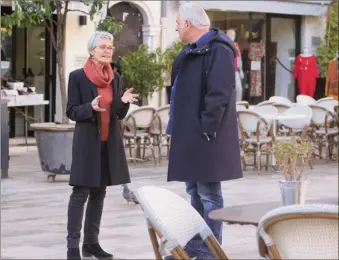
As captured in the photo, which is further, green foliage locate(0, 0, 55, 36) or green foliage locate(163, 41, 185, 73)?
green foliage locate(163, 41, 185, 73)

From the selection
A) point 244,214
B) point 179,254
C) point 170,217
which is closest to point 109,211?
point 244,214

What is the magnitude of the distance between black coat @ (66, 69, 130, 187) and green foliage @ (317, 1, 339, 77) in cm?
1903

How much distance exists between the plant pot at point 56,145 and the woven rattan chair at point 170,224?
934cm

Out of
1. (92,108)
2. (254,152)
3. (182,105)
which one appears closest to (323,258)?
(182,105)

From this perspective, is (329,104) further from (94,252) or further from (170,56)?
(94,252)


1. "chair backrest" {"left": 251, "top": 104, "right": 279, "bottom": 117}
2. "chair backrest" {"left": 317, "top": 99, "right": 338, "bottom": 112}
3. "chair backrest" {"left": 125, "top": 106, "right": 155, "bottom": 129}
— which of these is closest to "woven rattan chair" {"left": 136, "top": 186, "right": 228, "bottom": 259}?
"chair backrest" {"left": 251, "top": 104, "right": 279, "bottom": 117}

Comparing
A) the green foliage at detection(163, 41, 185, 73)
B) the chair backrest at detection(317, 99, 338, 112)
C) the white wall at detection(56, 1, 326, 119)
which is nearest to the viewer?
the chair backrest at detection(317, 99, 338, 112)

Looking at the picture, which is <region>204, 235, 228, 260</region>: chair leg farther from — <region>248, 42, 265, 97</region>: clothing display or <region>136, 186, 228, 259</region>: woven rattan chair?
<region>248, 42, 265, 97</region>: clothing display

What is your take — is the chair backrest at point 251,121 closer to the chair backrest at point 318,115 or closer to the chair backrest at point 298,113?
the chair backrest at point 298,113

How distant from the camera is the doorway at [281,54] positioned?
27.7 meters

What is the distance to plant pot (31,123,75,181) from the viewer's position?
47.7ft

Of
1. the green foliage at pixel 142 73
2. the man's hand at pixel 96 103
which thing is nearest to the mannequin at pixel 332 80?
the green foliage at pixel 142 73

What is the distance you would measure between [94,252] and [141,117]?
847cm

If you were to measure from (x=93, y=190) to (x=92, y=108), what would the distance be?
714 millimetres
